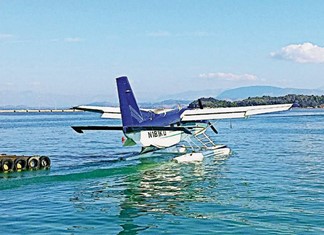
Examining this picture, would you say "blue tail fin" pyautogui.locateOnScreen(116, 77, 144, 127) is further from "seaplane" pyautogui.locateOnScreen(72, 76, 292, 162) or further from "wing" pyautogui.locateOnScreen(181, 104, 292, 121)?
"wing" pyautogui.locateOnScreen(181, 104, 292, 121)

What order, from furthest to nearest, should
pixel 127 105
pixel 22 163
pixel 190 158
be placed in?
1. pixel 190 158
2. pixel 127 105
3. pixel 22 163

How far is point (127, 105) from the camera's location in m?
25.2

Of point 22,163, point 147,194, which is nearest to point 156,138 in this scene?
point 22,163

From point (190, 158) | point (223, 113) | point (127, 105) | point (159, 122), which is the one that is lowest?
point (190, 158)

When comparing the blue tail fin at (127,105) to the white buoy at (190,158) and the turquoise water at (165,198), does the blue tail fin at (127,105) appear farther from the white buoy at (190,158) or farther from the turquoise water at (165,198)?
the white buoy at (190,158)

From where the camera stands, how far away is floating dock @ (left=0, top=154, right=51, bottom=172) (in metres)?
22.7

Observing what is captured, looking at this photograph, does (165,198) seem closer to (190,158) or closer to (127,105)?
(127,105)

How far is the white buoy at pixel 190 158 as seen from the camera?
1047 inches

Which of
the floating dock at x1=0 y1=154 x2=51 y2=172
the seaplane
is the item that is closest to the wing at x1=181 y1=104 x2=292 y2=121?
the seaplane

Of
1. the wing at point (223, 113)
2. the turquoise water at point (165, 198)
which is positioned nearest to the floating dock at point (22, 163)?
the turquoise water at point (165, 198)

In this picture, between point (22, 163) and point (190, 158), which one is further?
point (190, 158)

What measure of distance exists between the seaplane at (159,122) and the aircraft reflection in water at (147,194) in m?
2.02

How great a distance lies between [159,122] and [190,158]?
2591mm

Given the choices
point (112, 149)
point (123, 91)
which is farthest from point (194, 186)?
point (112, 149)
